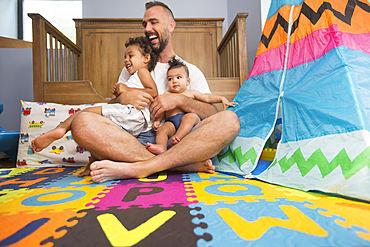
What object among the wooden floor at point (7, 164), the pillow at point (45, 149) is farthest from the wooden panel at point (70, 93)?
the wooden floor at point (7, 164)

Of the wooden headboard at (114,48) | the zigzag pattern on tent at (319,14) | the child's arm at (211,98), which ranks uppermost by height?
the wooden headboard at (114,48)

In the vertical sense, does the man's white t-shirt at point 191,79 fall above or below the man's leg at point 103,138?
above

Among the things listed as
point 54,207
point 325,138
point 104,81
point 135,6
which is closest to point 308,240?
point 325,138

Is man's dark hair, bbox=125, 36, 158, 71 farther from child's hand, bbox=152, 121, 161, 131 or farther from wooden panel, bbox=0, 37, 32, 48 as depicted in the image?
wooden panel, bbox=0, 37, 32, 48

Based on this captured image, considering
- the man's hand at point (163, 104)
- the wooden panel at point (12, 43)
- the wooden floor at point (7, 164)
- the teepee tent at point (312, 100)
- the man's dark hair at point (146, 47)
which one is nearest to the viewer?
the teepee tent at point (312, 100)

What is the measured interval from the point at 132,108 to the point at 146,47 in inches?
19.4

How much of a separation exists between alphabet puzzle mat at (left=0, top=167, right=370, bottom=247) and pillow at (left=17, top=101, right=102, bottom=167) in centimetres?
60

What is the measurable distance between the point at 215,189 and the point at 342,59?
2.22 ft

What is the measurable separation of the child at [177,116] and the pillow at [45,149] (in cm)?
63

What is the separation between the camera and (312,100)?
812 mm

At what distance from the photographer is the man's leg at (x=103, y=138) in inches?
33.3

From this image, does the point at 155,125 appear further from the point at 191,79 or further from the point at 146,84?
the point at 191,79

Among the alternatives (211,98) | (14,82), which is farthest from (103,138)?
(14,82)

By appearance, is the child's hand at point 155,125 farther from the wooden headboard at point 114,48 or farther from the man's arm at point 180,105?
the wooden headboard at point 114,48
